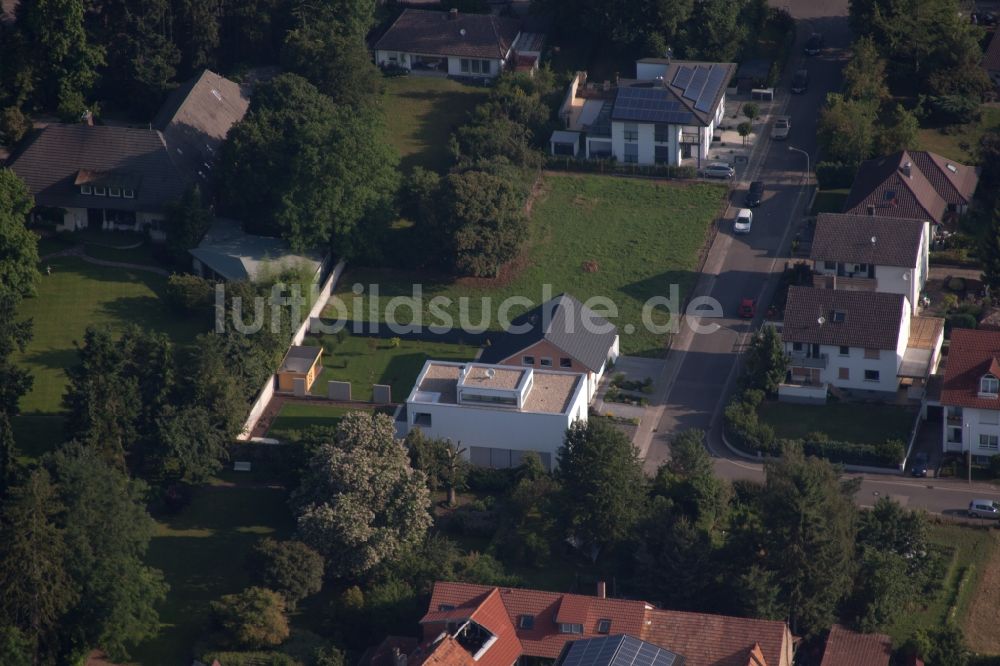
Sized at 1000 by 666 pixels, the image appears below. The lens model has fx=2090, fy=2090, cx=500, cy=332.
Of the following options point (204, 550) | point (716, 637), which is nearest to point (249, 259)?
point (204, 550)

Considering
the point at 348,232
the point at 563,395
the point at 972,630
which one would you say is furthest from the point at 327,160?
the point at 972,630

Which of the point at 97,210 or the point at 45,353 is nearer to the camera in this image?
the point at 45,353

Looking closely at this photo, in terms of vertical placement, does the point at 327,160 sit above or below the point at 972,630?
above

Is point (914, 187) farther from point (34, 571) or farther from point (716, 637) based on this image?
point (34, 571)

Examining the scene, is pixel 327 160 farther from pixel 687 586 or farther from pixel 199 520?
pixel 687 586

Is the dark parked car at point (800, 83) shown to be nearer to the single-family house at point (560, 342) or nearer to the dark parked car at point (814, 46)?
the dark parked car at point (814, 46)

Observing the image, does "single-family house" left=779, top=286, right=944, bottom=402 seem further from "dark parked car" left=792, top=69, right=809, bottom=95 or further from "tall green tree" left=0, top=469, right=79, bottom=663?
"tall green tree" left=0, top=469, right=79, bottom=663

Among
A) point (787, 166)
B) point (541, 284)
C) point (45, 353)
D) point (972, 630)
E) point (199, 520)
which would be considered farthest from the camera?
point (787, 166)
